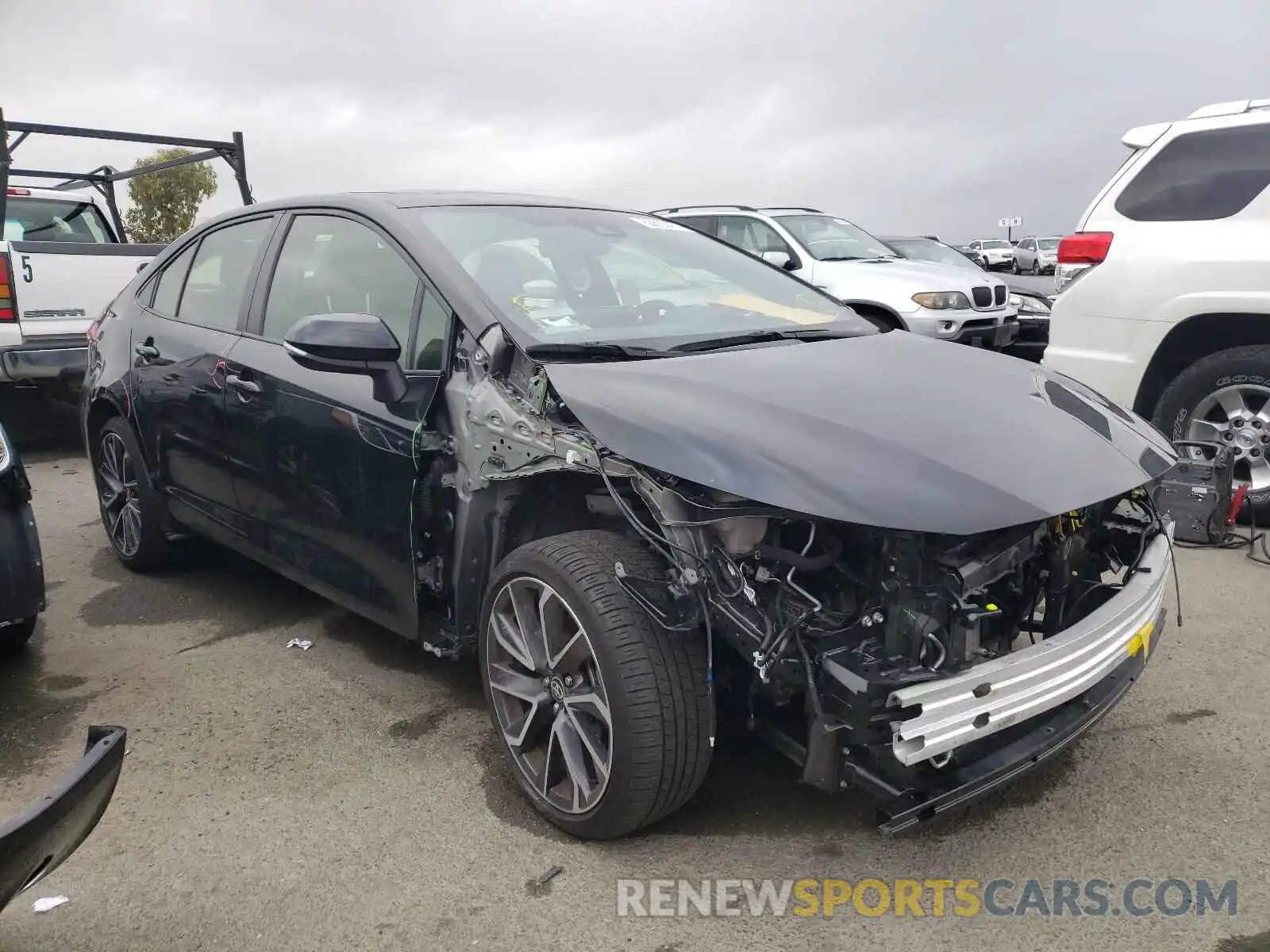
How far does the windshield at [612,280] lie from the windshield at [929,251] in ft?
27.2

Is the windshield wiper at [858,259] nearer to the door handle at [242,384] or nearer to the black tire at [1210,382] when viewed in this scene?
the black tire at [1210,382]

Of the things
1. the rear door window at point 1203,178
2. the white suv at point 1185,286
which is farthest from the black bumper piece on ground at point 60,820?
the rear door window at point 1203,178

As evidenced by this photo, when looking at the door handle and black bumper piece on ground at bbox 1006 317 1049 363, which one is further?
black bumper piece on ground at bbox 1006 317 1049 363

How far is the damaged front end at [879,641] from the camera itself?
2100 millimetres

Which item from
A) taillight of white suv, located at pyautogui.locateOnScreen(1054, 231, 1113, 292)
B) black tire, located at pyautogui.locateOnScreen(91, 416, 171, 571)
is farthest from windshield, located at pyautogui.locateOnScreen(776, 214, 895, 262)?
black tire, located at pyautogui.locateOnScreen(91, 416, 171, 571)

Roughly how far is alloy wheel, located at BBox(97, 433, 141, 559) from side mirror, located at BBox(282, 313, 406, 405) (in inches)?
82.7

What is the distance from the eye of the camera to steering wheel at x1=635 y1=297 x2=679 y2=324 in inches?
123

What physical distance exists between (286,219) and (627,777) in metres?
2.50

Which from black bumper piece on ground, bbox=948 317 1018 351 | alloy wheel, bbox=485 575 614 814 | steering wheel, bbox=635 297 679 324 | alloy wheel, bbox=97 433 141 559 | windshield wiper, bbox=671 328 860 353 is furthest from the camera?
black bumper piece on ground, bbox=948 317 1018 351

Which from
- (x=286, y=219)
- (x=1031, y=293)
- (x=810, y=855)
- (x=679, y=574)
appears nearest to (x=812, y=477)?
(x=679, y=574)

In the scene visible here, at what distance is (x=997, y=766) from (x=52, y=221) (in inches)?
379

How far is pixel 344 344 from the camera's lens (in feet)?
9.12

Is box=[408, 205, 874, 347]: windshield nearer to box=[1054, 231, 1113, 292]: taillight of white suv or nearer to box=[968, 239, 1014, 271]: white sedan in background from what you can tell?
box=[1054, 231, 1113, 292]: taillight of white suv

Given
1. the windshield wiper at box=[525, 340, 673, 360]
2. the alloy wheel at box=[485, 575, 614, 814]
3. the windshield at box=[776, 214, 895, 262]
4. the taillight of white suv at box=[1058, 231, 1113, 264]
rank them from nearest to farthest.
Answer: the alloy wheel at box=[485, 575, 614, 814] < the windshield wiper at box=[525, 340, 673, 360] < the taillight of white suv at box=[1058, 231, 1113, 264] < the windshield at box=[776, 214, 895, 262]
